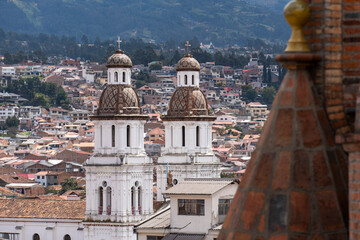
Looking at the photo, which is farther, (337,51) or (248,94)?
(248,94)

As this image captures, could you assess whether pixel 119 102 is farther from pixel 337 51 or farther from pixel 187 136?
pixel 337 51

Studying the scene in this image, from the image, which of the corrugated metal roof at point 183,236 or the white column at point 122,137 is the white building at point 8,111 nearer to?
the white column at point 122,137

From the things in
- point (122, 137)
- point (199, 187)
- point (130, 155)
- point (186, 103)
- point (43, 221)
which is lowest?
point (43, 221)

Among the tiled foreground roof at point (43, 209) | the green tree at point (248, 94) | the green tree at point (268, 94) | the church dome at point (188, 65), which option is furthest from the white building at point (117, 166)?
the green tree at point (248, 94)

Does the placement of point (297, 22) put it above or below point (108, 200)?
below

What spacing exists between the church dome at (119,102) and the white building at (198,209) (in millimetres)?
13520

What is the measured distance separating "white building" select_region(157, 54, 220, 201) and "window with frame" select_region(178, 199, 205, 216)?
1446cm

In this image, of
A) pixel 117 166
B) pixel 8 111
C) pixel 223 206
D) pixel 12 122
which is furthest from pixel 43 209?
pixel 8 111

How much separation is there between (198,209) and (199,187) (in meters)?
0.75

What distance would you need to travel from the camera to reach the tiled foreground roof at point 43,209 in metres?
52.6

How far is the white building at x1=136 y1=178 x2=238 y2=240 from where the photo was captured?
26750mm

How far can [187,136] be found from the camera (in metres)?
43.8

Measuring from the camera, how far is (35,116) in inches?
5650

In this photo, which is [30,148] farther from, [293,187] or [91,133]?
[293,187]
